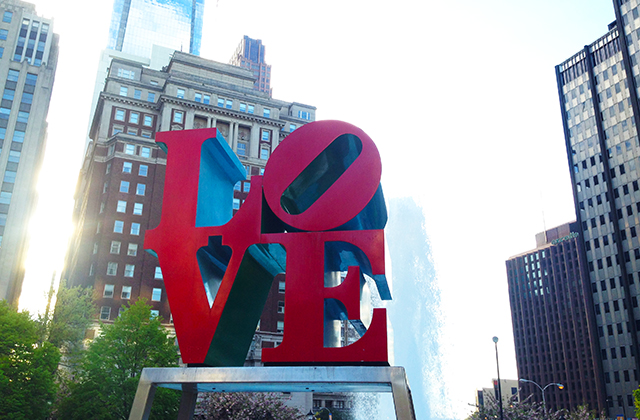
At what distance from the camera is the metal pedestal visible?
1475cm

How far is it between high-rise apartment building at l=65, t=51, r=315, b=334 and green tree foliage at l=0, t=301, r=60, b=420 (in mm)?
25362

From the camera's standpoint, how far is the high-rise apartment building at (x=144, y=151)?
237 ft

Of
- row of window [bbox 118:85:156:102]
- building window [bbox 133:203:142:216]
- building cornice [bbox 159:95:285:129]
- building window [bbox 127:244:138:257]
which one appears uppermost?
row of window [bbox 118:85:156:102]

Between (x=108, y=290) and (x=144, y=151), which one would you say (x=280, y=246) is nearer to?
(x=108, y=290)

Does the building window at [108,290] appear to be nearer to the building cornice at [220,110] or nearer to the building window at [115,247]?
the building window at [115,247]

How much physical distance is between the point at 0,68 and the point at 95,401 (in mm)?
76027

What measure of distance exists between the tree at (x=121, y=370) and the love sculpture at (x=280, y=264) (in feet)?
76.8

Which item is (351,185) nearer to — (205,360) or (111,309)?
(205,360)

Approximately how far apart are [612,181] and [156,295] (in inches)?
2961

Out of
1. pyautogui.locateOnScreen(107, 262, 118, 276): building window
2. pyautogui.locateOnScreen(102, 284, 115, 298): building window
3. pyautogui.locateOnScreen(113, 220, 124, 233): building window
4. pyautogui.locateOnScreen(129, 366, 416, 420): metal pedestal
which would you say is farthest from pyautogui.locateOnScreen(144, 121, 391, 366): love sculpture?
pyautogui.locateOnScreen(113, 220, 124, 233): building window

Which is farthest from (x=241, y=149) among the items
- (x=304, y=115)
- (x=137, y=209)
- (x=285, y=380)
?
(x=285, y=380)

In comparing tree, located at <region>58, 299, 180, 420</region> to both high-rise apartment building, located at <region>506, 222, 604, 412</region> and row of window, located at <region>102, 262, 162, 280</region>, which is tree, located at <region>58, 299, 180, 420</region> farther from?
high-rise apartment building, located at <region>506, 222, 604, 412</region>

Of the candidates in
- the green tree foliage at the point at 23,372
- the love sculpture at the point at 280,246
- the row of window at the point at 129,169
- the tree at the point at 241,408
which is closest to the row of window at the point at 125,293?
the row of window at the point at 129,169

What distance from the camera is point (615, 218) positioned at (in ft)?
304
